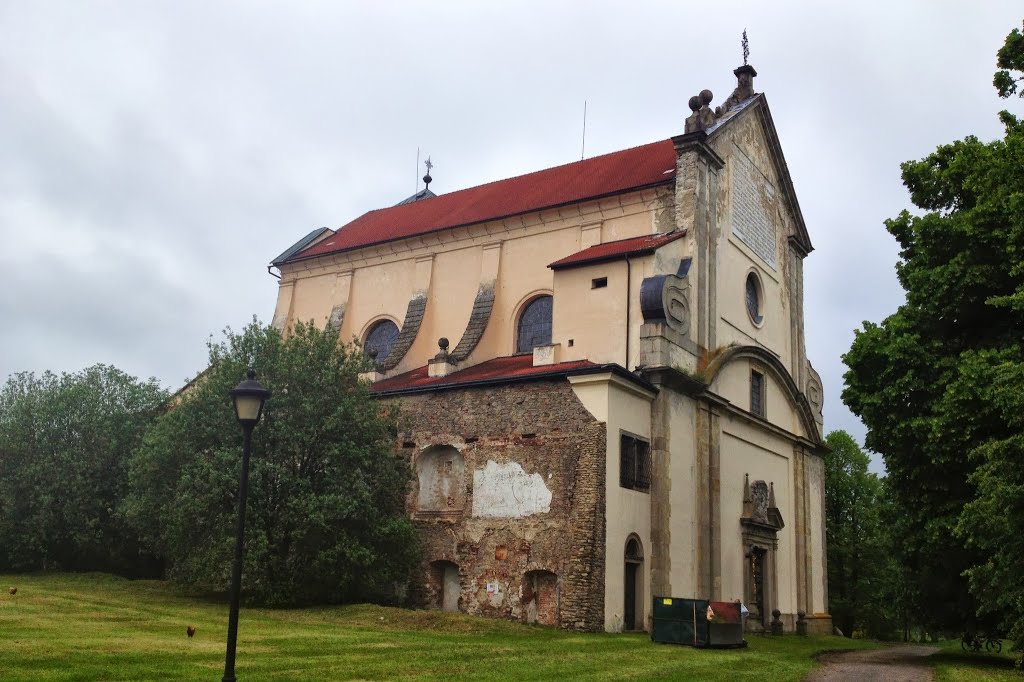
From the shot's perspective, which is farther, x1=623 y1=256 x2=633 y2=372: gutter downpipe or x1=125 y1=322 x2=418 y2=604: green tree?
x1=623 y1=256 x2=633 y2=372: gutter downpipe

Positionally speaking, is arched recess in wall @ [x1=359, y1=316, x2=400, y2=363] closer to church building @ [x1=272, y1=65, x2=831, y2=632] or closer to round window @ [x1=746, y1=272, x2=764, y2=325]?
church building @ [x1=272, y1=65, x2=831, y2=632]

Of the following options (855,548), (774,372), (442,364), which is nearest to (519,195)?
(442,364)

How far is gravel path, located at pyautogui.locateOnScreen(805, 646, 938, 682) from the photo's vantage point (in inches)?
688

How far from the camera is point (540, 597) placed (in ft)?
80.3

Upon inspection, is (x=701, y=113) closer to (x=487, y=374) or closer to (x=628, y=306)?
(x=628, y=306)

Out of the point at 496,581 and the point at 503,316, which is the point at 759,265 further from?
the point at 496,581

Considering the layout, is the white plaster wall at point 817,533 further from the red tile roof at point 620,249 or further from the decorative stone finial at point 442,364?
the decorative stone finial at point 442,364

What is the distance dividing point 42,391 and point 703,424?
847 inches

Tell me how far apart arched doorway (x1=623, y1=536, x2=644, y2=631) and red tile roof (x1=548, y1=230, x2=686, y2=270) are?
26.0ft

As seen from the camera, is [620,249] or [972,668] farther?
[620,249]

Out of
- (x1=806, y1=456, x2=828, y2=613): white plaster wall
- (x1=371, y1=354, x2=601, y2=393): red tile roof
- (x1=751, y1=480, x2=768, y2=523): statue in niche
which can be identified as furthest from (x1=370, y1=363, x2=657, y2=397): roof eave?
(x1=806, y1=456, x2=828, y2=613): white plaster wall

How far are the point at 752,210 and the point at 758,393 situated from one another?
650cm

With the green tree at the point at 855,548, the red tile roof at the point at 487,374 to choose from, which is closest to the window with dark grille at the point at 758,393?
the red tile roof at the point at 487,374

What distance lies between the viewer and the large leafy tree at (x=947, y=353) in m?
19.6
